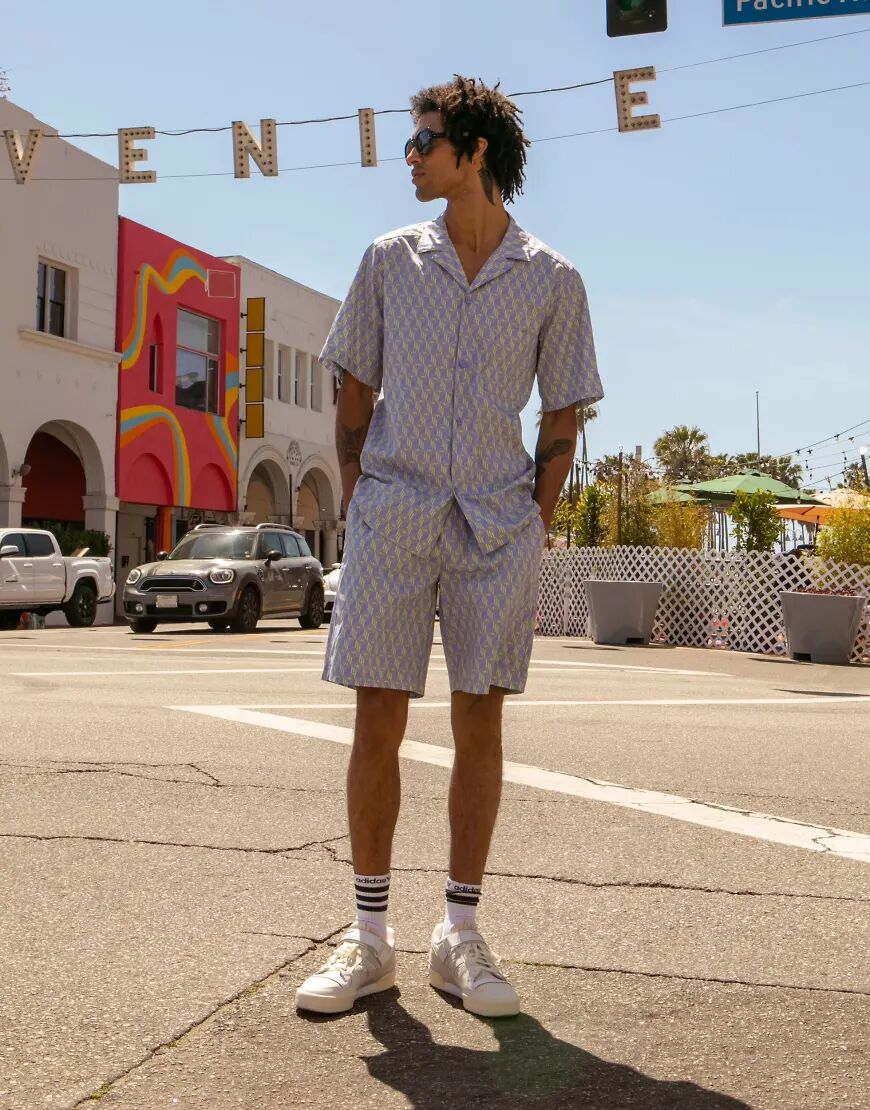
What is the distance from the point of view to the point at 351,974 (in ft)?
9.94

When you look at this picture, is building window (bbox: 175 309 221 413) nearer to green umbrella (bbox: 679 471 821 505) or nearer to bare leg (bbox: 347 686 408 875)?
green umbrella (bbox: 679 471 821 505)

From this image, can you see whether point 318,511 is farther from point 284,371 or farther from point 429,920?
point 429,920

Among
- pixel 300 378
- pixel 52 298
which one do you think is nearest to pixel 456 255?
pixel 52 298

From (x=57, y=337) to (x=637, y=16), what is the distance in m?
19.5

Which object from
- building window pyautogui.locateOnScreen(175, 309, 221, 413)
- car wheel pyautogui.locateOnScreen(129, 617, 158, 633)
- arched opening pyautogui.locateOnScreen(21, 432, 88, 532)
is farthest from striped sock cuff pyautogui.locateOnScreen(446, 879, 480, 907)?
building window pyautogui.locateOnScreen(175, 309, 221, 413)

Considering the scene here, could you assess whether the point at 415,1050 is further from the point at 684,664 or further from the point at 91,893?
the point at 684,664

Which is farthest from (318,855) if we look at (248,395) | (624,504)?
(248,395)

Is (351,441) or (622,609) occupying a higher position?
(351,441)

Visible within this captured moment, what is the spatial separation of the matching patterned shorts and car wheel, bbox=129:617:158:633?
17.5 metres

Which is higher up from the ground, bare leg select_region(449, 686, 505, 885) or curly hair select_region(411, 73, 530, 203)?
curly hair select_region(411, 73, 530, 203)

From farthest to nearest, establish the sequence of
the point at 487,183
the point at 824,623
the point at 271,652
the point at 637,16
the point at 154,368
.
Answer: the point at 154,368, the point at 824,623, the point at 271,652, the point at 637,16, the point at 487,183

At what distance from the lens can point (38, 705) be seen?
891 centimetres

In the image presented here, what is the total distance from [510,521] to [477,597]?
19cm

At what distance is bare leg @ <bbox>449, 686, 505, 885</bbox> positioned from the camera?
10.9 feet
